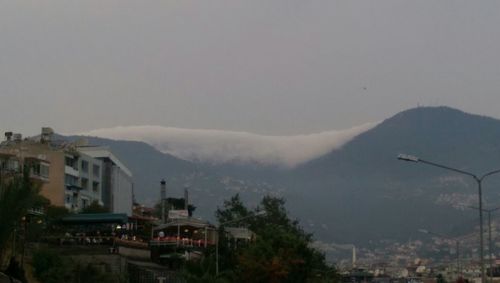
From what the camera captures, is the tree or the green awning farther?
the green awning

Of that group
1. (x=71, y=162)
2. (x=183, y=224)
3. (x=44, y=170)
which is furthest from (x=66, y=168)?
(x=183, y=224)

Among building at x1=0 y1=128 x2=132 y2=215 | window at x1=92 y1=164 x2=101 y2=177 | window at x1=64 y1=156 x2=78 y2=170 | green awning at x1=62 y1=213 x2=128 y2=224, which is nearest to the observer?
green awning at x1=62 y1=213 x2=128 y2=224

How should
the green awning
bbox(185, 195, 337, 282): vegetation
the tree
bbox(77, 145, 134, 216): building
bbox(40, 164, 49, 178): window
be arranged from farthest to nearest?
bbox(77, 145, 134, 216): building → bbox(40, 164, 49, 178): window → the green awning → bbox(185, 195, 337, 282): vegetation → the tree

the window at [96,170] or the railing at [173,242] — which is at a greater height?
the window at [96,170]

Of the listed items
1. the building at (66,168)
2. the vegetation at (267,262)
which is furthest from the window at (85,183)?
the vegetation at (267,262)

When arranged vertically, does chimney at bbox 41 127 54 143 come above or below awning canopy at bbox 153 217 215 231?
above

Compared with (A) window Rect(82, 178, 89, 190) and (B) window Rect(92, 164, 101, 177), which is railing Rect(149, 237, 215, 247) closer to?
(A) window Rect(82, 178, 89, 190)

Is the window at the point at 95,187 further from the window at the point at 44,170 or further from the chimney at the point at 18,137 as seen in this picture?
the window at the point at 44,170

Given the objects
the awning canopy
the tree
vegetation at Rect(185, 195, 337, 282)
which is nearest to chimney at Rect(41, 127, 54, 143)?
the awning canopy

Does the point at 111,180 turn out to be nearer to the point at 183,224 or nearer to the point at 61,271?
the point at 183,224

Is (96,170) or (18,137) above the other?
(18,137)
